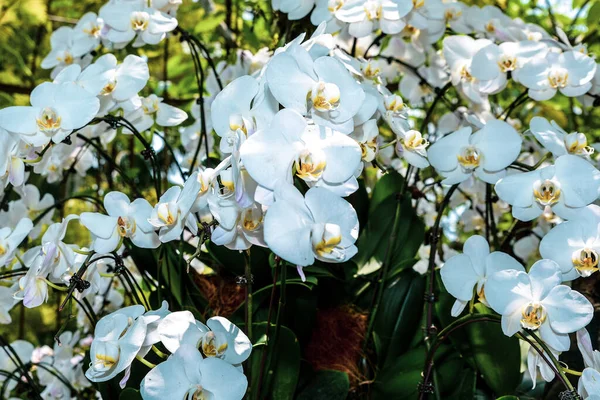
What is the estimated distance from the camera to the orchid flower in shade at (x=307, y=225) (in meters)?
0.45

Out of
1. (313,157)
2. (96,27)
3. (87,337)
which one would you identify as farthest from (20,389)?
(313,157)

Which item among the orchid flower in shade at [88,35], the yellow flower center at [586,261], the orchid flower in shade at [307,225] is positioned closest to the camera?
the orchid flower in shade at [307,225]

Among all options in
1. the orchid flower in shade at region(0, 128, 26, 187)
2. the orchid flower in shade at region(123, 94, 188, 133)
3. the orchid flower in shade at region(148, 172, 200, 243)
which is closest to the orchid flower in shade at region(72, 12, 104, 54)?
the orchid flower in shade at region(123, 94, 188, 133)

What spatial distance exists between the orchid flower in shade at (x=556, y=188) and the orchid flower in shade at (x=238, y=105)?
24 centimetres

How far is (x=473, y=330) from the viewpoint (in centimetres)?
68

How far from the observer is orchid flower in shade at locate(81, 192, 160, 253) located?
624 mm

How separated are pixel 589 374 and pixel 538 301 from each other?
7cm

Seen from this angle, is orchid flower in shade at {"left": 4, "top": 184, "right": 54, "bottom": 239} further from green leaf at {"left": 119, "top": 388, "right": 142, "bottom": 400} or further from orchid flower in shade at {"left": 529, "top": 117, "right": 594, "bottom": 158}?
orchid flower in shade at {"left": 529, "top": 117, "right": 594, "bottom": 158}

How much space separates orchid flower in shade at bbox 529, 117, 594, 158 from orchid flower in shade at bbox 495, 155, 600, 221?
0.05m

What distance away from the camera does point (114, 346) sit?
53 cm

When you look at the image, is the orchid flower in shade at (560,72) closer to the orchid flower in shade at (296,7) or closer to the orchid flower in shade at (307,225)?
the orchid flower in shade at (296,7)

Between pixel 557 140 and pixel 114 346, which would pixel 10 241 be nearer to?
pixel 114 346

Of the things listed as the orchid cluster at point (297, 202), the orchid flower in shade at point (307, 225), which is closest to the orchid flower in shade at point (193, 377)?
the orchid cluster at point (297, 202)

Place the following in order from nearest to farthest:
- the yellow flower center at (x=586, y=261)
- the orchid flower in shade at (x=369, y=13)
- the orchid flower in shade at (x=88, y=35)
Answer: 1. the yellow flower center at (x=586, y=261)
2. the orchid flower in shade at (x=369, y=13)
3. the orchid flower in shade at (x=88, y=35)
